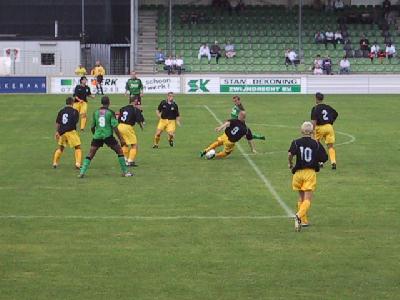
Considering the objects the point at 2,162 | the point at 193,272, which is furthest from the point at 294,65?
the point at 193,272

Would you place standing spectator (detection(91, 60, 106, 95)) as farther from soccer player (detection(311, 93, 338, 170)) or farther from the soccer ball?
soccer player (detection(311, 93, 338, 170))

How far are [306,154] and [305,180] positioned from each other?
0.44 meters

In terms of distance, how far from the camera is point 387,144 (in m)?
34.4

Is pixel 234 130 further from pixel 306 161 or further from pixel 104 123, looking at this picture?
pixel 306 161

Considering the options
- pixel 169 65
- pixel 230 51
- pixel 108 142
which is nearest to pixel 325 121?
pixel 108 142

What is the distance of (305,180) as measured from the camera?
18828 mm

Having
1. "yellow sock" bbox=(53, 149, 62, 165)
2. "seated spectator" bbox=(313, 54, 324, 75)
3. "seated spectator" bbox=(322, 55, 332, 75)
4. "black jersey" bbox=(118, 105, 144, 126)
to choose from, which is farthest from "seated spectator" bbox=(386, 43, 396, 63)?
"yellow sock" bbox=(53, 149, 62, 165)

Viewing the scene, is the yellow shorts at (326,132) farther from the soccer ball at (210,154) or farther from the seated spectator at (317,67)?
the seated spectator at (317,67)

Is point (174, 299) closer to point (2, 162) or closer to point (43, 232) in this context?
point (43, 232)

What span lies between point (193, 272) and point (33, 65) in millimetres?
52540

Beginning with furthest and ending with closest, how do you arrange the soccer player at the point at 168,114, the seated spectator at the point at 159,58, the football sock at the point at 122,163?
the seated spectator at the point at 159,58 → the soccer player at the point at 168,114 → the football sock at the point at 122,163

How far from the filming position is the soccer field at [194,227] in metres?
14.7

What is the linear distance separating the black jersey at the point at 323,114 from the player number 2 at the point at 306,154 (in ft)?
30.9

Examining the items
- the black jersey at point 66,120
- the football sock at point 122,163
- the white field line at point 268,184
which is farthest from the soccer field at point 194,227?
the black jersey at point 66,120
